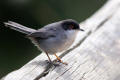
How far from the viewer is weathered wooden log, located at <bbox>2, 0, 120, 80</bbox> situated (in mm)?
4234

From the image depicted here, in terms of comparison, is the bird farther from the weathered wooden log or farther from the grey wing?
the weathered wooden log

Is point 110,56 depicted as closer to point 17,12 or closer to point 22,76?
point 22,76

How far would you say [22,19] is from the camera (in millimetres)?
8695

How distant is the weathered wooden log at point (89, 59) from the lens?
4234 millimetres

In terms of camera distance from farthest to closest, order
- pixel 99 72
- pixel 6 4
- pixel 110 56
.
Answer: pixel 6 4 → pixel 110 56 → pixel 99 72

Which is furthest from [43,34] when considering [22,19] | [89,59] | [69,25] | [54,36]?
[22,19]

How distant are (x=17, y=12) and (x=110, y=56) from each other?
379 centimetres

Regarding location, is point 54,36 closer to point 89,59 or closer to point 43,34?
point 43,34

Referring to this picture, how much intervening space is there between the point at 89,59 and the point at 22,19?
4146mm

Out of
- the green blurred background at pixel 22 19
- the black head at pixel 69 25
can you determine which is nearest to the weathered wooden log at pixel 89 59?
the black head at pixel 69 25

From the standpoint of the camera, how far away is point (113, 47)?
5.45 meters

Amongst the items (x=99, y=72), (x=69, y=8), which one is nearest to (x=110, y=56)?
(x=99, y=72)

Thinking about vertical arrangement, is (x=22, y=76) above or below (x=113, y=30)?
above

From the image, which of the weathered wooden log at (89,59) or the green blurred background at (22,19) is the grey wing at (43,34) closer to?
the weathered wooden log at (89,59)
